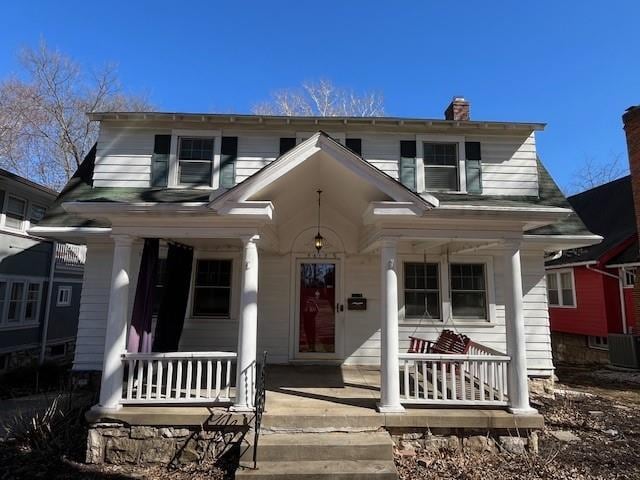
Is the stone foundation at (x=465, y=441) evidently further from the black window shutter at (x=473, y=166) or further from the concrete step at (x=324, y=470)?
the black window shutter at (x=473, y=166)

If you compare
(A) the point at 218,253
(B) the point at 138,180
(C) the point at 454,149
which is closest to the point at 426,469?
(A) the point at 218,253

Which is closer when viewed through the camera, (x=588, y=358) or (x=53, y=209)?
(x=53, y=209)

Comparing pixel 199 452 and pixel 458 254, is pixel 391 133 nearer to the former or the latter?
pixel 458 254

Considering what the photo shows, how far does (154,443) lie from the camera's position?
5152mm

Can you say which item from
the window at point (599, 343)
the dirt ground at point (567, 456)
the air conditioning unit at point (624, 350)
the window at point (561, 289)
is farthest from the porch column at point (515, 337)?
the window at point (561, 289)

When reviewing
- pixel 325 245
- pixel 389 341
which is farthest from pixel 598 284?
pixel 389 341

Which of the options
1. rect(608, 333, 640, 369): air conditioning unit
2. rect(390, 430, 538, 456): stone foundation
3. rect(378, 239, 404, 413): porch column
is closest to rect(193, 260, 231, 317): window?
→ rect(378, 239, 404, 413): porch column

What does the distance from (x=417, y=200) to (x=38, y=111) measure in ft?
74.8

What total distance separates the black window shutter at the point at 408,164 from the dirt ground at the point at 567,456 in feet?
16.5

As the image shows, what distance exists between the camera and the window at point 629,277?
12.9 metres

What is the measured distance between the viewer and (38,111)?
20500 mm

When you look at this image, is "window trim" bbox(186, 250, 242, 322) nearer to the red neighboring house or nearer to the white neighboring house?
the white neighboring house

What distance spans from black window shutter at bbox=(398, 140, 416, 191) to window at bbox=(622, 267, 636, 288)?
31.2 ft

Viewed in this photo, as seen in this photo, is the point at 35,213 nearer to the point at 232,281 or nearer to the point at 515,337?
the point at 232,281
